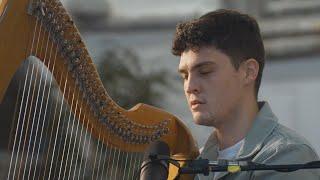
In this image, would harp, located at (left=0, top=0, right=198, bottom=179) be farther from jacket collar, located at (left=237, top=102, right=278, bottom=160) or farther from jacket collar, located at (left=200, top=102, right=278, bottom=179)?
jacket collar, located at (left=237, top=102, right=278, bottom=160)

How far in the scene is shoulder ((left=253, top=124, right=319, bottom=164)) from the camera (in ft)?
6.58

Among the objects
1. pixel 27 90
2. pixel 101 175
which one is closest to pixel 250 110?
pixel 101 175

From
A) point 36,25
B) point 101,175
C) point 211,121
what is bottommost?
point 101,175

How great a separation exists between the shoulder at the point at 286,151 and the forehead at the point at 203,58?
24 cm

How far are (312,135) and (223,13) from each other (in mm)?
4619

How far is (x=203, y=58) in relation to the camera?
209 cm

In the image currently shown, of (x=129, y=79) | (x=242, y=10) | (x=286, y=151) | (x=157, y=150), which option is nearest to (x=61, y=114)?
(x=157, y=150)

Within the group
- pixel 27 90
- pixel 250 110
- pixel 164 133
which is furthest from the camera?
pixel 164 133

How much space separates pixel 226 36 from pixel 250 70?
0.11 metres

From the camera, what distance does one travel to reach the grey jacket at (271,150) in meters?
1.95

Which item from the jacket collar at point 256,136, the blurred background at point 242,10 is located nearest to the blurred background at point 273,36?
the blurred background at point 242,10

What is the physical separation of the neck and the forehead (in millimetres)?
132

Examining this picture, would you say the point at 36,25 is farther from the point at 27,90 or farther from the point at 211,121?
the point at 211,121

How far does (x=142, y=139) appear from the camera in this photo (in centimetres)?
223
